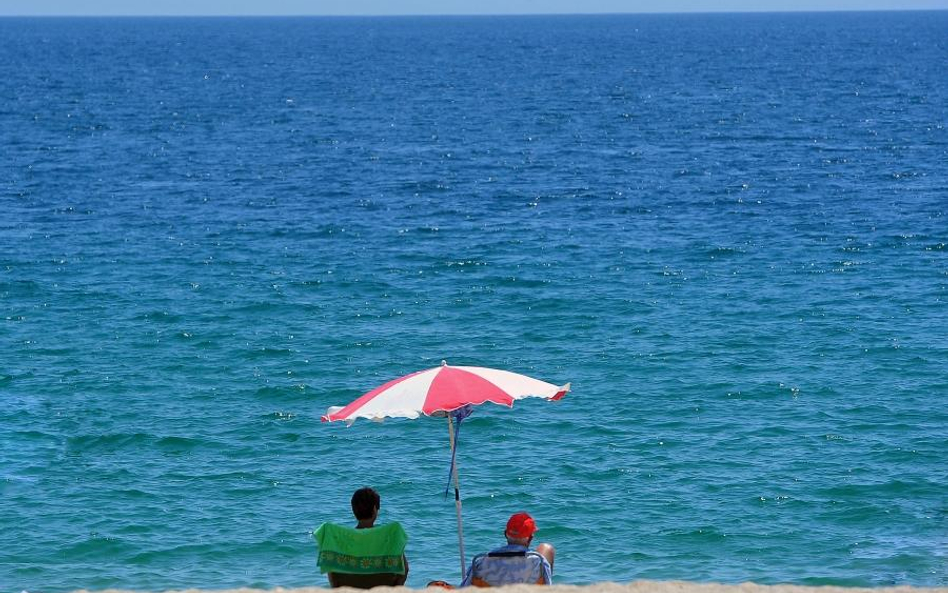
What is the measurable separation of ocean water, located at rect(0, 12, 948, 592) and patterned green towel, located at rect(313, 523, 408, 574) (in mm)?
5515

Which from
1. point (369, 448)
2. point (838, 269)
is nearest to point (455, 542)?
point (369, 448)

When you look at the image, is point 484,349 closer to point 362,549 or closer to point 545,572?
point 362,549

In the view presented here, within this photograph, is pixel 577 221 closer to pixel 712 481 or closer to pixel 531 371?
pixel 531 371

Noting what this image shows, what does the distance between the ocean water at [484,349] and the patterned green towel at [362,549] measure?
5515 mm

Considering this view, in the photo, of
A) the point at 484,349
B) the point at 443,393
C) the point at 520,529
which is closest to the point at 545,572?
the point at 520,529

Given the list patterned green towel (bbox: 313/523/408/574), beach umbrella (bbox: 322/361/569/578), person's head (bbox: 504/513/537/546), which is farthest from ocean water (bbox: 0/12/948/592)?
person's head (bbox: 504/513/537/546)

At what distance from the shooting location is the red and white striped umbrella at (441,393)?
12.0 m

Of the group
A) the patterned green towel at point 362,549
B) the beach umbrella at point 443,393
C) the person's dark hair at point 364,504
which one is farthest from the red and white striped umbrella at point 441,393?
the patterned green towel at point 362,549

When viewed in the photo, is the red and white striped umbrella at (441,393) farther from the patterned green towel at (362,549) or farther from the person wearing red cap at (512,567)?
the person wearing red cap at (512,567)

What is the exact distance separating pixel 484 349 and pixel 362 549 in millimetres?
16634

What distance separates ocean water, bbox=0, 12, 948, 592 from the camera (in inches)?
734

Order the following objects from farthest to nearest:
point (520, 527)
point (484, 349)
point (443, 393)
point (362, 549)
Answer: point (484, 349)
point (443, 393)
point (362, 549)
point (520, 527)

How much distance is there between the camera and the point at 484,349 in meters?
28.1

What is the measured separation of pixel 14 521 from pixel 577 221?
84.1 feet
